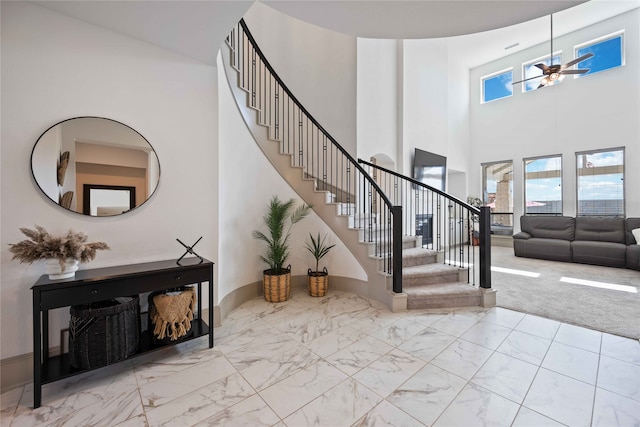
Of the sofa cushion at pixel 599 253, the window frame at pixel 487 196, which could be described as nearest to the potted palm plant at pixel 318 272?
the sofa cushion at pixel 599 253

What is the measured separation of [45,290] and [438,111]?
8225 mm

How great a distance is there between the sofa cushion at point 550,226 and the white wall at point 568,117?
3.80ft

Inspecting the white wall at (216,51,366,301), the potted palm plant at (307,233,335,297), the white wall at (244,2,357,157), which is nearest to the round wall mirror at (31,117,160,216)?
the white wall at (216,51,366,301)

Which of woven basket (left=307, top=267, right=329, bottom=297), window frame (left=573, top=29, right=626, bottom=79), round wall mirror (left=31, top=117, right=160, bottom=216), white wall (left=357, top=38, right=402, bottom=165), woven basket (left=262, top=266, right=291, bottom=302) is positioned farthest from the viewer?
window frame (left=573, top=29, right=626, bottom=79)

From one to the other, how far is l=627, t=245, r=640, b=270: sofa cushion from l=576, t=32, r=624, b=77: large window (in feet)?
15.3

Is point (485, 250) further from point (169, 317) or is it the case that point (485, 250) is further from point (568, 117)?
point (568, 117)

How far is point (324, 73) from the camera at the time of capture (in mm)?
5172

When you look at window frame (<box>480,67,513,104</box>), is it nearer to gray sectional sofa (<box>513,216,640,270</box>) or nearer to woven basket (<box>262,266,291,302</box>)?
gray sectional sofa (<box>513,216,640,270</box>)

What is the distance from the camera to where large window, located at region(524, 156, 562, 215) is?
750 centimetres

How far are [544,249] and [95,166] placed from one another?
8.43 m

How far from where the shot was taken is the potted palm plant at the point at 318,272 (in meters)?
3.74

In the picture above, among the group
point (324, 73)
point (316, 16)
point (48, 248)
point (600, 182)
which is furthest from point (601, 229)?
point (48, 248)

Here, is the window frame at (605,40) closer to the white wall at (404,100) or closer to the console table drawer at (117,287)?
the white wall at (404,100)

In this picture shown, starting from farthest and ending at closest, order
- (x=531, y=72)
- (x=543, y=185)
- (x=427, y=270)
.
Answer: (x=531, y=72), (x=543, y=185), (x=427, y=270)
